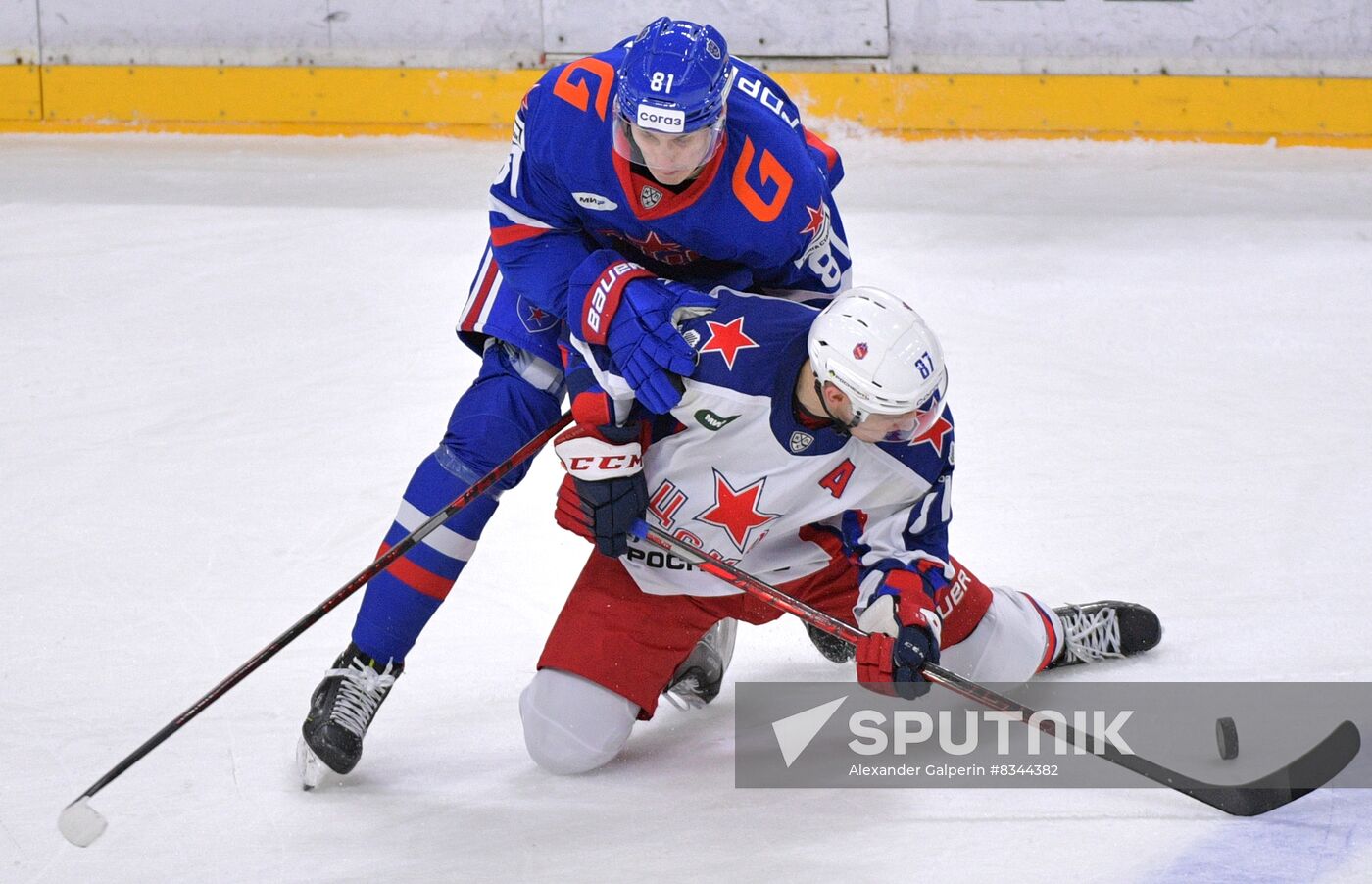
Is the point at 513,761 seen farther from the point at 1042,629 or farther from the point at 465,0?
the point at 465,0

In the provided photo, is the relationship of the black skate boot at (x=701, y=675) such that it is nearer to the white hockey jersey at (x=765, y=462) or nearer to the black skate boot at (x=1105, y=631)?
the white hockey jersey at (x=765, y=462)

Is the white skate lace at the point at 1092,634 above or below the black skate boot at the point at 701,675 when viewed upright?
above

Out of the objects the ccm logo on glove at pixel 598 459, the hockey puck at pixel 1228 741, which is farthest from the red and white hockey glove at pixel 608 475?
the hockey puck at pixel 1228 741

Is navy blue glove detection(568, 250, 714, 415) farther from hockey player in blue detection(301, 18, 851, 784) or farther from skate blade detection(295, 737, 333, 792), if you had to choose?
skate blade detection(295, 737, 333, 792)

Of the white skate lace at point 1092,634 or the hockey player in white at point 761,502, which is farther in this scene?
the white skate lace at point 1092,634

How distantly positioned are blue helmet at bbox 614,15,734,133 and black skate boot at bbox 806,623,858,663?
95cm

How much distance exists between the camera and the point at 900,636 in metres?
2.28

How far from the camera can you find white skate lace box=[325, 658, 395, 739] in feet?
8.06

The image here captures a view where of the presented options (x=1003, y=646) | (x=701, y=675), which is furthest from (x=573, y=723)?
(x=1003, y=646)

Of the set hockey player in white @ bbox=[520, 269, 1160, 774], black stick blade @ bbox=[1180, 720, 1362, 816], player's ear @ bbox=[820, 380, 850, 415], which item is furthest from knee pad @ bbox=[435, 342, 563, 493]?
black stick blade @ bbox=[1180, 720, 1362, 816]

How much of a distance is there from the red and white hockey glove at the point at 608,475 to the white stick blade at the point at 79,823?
2.66 ft

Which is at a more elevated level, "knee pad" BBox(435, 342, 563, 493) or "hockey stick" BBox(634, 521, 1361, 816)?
"knee pad" BBox(435, 342, 563, 493)

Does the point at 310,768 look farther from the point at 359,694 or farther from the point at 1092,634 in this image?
the point at 1092,634

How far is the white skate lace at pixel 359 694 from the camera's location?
2457 millimetres
